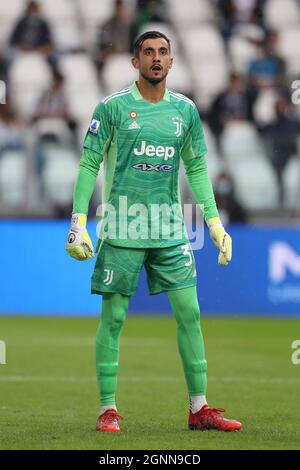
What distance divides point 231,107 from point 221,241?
11171 mm

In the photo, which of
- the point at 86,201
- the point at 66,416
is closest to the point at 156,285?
the point at 86,201

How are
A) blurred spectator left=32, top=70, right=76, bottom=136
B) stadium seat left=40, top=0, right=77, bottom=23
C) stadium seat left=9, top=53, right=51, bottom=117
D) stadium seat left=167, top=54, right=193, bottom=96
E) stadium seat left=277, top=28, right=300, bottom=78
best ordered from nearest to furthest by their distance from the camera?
blurred spectator left=32, top=70, right=76, bottom=136 < stadium seat left=9, top=53, right=51, bottom=117 < stadium seat left=277, top=28, right=300, bottom=78 < stadium seat left=167, top=54, right=193, bottom=96 < stadium seat left=40, top=0, right=77, bottom=23

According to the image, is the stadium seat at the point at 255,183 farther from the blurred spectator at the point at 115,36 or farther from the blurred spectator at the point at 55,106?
the blurred spectator at the point at 115,36

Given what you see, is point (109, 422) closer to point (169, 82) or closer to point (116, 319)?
point (116, 319)

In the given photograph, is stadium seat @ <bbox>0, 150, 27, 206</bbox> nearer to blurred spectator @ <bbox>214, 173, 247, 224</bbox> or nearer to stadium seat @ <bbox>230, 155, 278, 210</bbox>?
blurred spectator @ <bbox>214, 173, 247, 224</bbox>

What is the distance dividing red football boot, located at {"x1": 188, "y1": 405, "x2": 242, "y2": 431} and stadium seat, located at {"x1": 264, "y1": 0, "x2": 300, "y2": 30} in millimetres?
13568

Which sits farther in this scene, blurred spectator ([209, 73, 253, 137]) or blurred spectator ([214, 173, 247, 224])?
blurred spectator ([209, 73, 253, 137])

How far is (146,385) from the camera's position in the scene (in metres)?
9.59

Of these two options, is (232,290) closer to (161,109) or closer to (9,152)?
(9,152)

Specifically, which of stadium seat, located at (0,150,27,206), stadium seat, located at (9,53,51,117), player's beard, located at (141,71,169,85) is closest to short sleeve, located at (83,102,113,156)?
player's beard, located at (141,71,169,85)

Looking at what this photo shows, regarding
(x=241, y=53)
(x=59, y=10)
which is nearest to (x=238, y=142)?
(x=241, y=53)

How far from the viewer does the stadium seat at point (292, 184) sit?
16.9 m

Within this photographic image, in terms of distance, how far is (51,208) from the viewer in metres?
16.7

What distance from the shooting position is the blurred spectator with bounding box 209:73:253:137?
58.7ft
